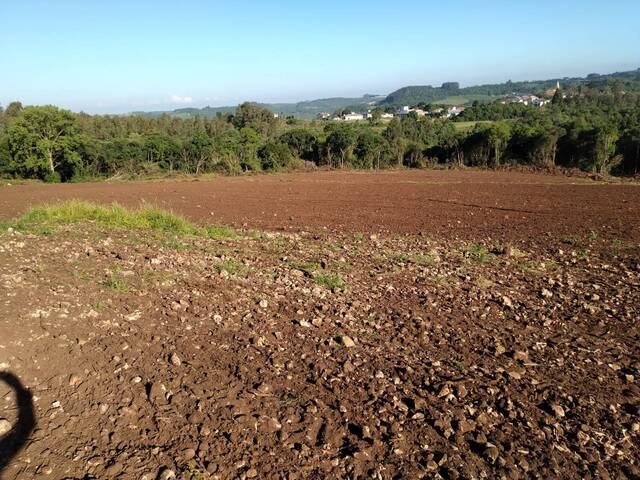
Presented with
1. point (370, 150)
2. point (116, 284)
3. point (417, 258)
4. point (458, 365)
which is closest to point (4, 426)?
point (116, 284)

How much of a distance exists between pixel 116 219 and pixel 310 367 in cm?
786

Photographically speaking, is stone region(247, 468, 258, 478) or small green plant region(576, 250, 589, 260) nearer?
stone region(247, 468, 258, 478)

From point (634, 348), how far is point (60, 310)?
6129 millimetres

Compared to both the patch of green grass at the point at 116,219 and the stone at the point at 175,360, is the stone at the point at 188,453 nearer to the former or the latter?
the stone at the point at 175,360

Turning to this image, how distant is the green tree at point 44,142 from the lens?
109 feet

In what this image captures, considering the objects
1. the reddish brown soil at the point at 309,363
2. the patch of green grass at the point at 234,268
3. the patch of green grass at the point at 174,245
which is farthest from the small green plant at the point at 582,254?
the patch of green grass at the point at 174,245

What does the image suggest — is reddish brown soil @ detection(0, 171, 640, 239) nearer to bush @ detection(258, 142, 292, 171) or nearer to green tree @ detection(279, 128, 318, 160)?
bush @ detection(258, 142, 292, 171)

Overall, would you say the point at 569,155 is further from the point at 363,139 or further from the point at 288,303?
the point at 288,303

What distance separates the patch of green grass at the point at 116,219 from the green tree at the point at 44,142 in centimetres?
2814

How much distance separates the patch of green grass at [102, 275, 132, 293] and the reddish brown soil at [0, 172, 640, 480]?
0.02 meters

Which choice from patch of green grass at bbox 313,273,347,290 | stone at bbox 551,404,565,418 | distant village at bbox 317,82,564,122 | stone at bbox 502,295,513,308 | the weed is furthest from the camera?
distant village at bbox 317,82,564,122

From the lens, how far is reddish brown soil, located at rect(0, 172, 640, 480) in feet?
9.58

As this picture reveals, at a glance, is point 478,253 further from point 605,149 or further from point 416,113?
point 416,113

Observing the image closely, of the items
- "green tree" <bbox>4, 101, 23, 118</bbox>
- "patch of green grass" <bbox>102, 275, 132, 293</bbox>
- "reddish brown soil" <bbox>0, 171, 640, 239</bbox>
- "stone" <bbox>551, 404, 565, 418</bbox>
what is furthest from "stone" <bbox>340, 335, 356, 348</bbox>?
"green tree" <bbox>4, 101, 23, 118</bbox>
